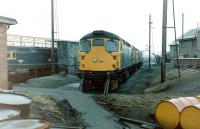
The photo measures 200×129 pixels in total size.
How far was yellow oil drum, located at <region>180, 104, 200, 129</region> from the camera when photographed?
10086 millimetres

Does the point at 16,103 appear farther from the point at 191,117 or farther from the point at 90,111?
the point at 90,111

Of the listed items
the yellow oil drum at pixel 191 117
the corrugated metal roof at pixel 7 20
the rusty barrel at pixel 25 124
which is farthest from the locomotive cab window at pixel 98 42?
the rusty barrel at pixel 25 124

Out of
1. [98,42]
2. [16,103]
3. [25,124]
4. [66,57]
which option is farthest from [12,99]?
[66,57]

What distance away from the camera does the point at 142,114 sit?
1424 cm

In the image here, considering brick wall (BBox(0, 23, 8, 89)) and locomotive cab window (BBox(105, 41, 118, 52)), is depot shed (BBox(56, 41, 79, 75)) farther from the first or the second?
brick wall (BBox(0, 23, 8, 89))

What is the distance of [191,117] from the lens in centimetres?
1017

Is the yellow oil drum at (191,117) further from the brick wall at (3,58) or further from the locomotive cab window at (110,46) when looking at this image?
the locomotive cab window at (110,46)

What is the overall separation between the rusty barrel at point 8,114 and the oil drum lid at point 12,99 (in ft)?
1.84

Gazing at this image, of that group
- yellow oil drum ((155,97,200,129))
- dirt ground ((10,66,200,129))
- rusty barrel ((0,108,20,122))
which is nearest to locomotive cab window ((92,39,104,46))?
dirt ground ((10,66,200,129))

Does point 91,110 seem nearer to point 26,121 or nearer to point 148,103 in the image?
point 148,103

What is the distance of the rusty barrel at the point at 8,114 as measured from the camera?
7421mm

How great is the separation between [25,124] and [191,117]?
515cm

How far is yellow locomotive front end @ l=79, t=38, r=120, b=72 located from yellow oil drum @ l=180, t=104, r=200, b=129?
12870 millimetres

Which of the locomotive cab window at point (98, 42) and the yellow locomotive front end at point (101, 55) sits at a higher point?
the locomotive cab window at point (98, 42)
